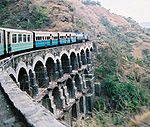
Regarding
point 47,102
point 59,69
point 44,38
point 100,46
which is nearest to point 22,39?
point 44,38

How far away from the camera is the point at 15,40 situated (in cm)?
1236

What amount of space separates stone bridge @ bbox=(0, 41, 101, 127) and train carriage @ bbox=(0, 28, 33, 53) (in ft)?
Result: 4.09

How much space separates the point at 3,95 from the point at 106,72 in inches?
1127

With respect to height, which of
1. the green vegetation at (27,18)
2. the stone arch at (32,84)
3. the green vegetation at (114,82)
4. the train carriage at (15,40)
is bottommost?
the green vegetation at (114,82)

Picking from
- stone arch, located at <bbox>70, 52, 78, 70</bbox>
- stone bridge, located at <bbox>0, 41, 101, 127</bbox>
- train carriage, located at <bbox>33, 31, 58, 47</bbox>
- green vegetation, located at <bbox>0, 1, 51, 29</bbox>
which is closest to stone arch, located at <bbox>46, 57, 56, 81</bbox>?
stone bridge, located at <bbox>0, 41, 101, 127</bbox>

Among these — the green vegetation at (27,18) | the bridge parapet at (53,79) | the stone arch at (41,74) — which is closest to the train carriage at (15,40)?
the bridge parapet at (53,79)

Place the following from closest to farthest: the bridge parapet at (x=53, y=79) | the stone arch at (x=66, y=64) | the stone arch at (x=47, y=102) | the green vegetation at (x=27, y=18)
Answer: the bridge parapet at (x=53, y=79) < the stone arch at (x=47, y=102) < the stone arch at (x=66, y=64) < the green vegetation at (x=27, y=18)

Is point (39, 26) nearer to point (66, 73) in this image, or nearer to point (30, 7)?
point (30, 7)

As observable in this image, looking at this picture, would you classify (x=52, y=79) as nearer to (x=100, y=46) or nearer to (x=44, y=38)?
(x=44, y=38)

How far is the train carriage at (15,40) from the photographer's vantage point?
1116 cm

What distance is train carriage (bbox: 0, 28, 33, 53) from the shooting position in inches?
439

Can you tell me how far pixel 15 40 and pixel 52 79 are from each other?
6384 mm

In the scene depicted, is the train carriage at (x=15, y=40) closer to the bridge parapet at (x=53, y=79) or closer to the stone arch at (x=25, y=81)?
the bridge parapet at (x=53, y=79)

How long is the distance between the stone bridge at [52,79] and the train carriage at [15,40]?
1247mm
